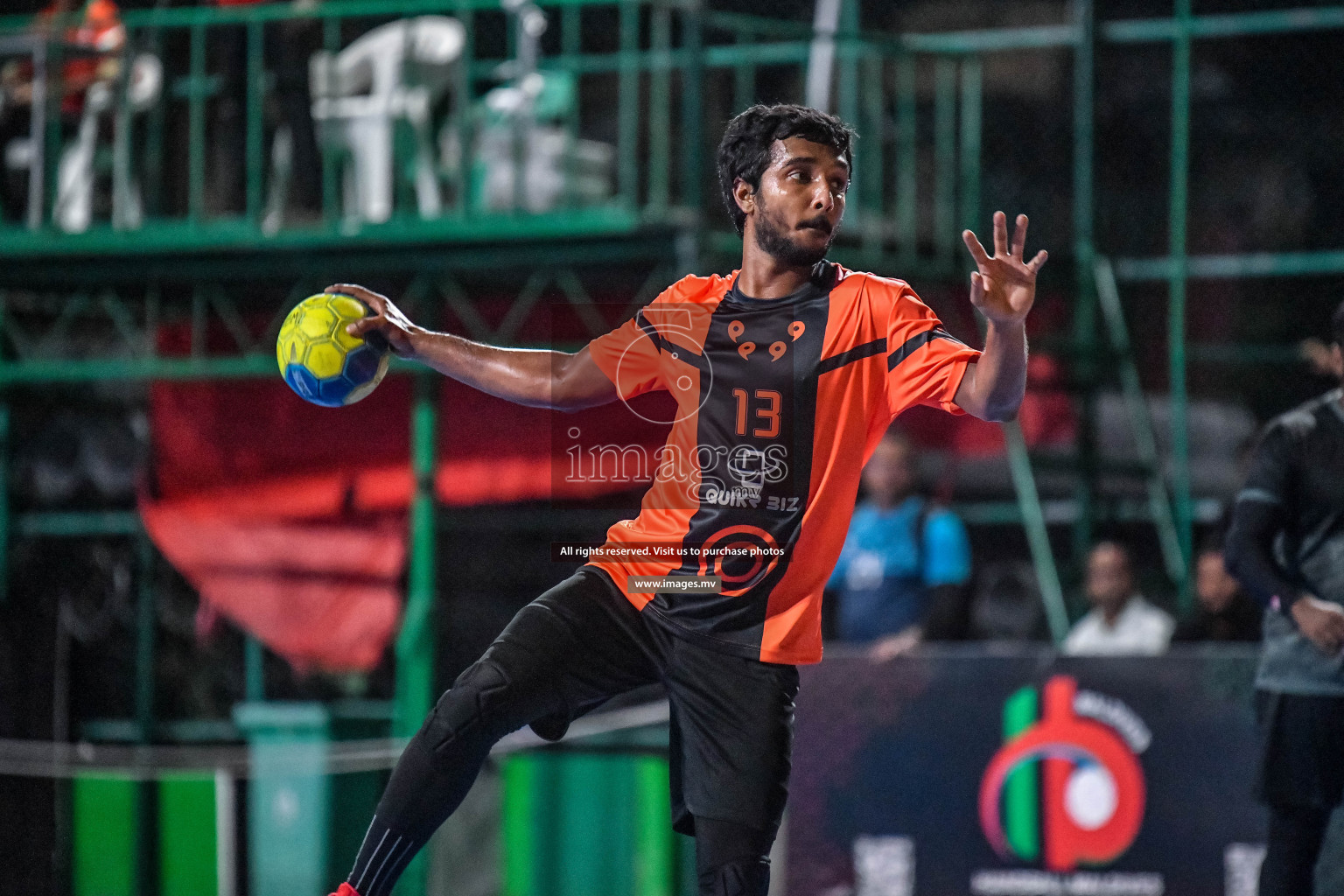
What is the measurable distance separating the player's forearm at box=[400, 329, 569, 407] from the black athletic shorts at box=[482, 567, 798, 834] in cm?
46

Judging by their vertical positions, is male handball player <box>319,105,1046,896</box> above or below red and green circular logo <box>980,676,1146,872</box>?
above

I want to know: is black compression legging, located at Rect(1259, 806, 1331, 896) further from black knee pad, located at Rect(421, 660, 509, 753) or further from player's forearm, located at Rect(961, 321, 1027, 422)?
black knee pad, located at Rect(421, 660, 509, 753)

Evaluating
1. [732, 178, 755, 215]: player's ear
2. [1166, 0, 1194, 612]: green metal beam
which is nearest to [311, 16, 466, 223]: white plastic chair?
[1166, 0, 1194, 612]: green metal beam

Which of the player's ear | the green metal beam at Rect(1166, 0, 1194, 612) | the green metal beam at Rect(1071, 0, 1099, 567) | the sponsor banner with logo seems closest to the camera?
the player's ear

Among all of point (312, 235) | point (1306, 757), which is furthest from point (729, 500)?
point (312, 235)

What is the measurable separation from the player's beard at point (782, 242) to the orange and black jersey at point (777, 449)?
0.10m

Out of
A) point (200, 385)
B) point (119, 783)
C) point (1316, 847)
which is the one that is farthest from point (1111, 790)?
point (200, 385)

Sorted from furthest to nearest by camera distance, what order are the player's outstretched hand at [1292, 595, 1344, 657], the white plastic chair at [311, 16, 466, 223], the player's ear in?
1. the white plastic chair at [311, 16, 466, 223]
2. the player's outstretched hand at [1292, 595, 1344, 657]
3. the player's ear

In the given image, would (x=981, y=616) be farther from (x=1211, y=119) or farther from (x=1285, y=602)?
(x=1285, y=602)

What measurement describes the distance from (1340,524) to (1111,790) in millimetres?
1979

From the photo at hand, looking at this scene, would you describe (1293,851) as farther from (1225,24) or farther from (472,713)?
(1225,24)

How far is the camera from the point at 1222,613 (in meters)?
7.49

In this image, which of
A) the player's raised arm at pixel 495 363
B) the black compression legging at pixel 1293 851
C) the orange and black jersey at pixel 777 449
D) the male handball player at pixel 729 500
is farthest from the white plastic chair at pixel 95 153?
the black compression legging at pixel 1293 851

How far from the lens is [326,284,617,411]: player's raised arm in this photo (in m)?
4.10
